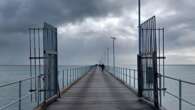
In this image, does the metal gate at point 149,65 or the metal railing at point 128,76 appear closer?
the metal gate at point 149,65

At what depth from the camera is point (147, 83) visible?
1730 centimetres

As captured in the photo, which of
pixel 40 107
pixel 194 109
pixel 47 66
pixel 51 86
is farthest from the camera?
pixel 194 109

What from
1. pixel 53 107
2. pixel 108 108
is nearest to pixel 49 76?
pixel 53 107

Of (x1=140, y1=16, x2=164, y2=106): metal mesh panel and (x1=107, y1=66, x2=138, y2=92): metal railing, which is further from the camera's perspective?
(x1=107, y1=66, x2=138, y2=92): metal railing

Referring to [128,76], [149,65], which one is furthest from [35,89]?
[128,76]

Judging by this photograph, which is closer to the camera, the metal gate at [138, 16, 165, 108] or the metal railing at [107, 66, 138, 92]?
the metal gate at [138, 16, 165, 108]

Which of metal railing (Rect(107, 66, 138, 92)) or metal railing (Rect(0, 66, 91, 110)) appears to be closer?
metal railing (Rect(0, 66, 91, 110))

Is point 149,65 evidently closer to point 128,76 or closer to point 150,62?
point 150,62

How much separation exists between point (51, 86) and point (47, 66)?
159cm

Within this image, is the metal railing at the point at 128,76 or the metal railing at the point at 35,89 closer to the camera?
the metal railing at the point at 35,89

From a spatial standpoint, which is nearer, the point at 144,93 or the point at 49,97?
the point at 49,97

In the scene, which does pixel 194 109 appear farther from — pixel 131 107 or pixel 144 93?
pixel 131 107

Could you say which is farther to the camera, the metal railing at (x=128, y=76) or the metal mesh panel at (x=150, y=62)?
the metal railing at (x=128, y=76)

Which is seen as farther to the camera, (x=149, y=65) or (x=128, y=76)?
(x=128, y=76)
